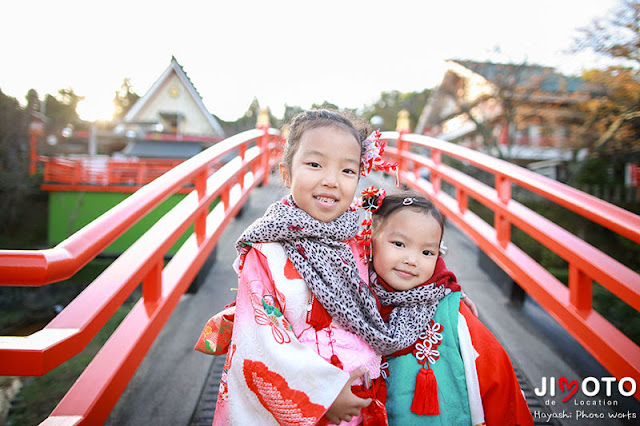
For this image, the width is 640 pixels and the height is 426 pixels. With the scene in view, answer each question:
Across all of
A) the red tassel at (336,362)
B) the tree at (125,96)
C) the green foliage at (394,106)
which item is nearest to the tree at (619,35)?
the red tassel at (336,362)

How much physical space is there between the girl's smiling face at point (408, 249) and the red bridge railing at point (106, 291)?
77 cm

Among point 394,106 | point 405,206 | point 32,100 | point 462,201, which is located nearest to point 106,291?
point 405,206

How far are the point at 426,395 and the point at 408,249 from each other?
0.53m

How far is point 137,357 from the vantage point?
1653 millimetres

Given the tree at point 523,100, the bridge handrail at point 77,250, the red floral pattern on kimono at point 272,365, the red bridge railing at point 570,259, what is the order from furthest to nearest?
the tree at point 523,100
the red bridge railing at point 570,259
the red floral pattern on kimono at point 272,365
the bridge handrail at point 77,250

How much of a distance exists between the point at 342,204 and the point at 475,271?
2.25m

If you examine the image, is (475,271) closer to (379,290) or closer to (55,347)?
(379,290)

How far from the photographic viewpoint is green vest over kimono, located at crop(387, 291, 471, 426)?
141cm

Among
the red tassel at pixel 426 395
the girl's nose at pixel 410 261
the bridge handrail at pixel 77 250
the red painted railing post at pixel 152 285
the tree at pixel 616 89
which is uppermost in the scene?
the tree at pixel 616 89

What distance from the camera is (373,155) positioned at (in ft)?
5.42

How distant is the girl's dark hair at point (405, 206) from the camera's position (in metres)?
1.63

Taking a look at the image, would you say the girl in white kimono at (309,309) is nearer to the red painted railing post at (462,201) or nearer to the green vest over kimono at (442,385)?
the green vest over kimono at (442,385)

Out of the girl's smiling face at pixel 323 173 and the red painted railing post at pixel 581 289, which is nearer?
the girl's smiling face at pixel 323 173

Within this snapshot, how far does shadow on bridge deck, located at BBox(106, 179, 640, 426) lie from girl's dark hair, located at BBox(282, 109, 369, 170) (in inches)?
24.3
